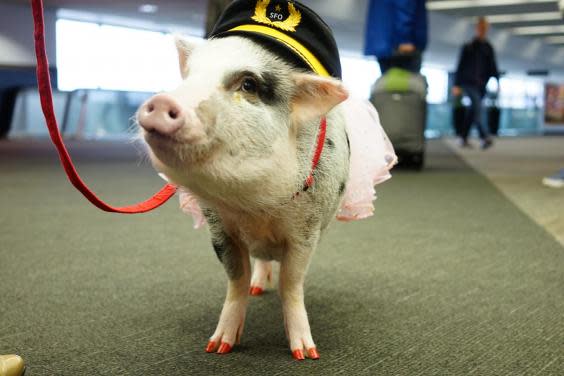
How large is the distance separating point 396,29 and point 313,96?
4.28 metres

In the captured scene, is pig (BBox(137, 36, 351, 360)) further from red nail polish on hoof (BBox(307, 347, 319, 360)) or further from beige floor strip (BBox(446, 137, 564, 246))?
beige floor strip (BBox(446, 137, 564, 246))

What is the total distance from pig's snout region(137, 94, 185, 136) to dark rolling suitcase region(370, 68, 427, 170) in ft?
14.7

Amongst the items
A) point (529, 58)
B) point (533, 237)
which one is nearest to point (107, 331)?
point (533, 237)

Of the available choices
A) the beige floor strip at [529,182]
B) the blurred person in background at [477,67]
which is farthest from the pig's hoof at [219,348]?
the blurred person in background at [477,67]

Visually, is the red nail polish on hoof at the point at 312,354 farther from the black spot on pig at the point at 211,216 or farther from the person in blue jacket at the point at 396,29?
the person in blue jacket at the point at 396,29

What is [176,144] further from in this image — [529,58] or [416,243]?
[529,58]

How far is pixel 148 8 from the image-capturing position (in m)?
13.1

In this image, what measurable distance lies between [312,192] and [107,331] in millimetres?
625

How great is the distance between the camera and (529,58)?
21.9 meters

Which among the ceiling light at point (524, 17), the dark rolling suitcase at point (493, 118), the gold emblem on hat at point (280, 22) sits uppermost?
the ceiling light at point (524, 17)

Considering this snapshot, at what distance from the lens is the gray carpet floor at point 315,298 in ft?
4.55

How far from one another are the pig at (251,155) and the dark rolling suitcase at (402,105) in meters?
3.95

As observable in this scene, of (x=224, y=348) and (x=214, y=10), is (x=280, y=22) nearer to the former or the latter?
(x=224, y=348)

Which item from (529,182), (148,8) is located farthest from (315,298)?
(148,8)
